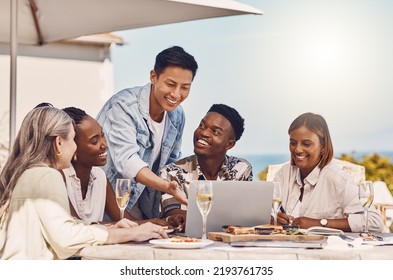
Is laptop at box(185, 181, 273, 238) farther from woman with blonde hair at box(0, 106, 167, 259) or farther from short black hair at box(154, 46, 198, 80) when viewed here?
short black hair at box(154, 46, 198, 80)

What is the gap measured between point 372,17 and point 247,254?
6.99 feet

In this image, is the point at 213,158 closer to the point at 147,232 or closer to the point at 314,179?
the point at 314,179

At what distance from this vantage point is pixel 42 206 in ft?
11.2

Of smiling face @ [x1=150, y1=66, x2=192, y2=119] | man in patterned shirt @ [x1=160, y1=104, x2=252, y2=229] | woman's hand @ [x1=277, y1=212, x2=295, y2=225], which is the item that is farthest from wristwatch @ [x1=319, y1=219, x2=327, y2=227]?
smiling face @ [x1=150, y1=66, x2=192, y2=119]

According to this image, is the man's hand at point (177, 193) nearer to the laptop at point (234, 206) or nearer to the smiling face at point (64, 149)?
the laptop at point (234, 206)

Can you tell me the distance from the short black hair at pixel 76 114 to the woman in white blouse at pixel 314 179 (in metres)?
1.18

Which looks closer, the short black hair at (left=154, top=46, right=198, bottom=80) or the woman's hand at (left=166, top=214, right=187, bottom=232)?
the woman's hand at (left=166, top=214, right=187, bottom=232)

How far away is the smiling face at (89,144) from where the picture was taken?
173 inches

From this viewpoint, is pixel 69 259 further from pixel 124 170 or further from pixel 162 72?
pixel 162 72

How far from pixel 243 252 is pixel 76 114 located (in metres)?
1.57

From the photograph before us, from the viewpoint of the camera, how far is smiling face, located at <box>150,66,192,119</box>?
4699mm

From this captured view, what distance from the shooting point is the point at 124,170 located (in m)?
→ 4.62

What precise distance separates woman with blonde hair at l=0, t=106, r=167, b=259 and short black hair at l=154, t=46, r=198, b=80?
116 centimetres

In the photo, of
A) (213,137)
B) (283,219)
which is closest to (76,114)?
(213,137)
